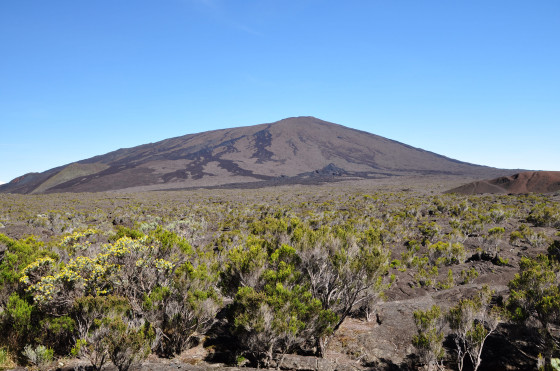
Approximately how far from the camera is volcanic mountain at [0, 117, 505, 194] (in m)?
101

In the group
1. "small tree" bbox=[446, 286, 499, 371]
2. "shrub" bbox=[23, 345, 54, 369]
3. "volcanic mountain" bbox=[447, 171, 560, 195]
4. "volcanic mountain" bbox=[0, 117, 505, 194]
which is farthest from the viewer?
"volcanic mountain" bbox=[0, 117, 505, 194]

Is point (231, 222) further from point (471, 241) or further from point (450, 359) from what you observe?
point (450, 359)

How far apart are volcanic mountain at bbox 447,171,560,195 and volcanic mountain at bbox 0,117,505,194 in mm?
46110

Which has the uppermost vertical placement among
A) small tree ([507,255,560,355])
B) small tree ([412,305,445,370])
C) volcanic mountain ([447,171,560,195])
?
volcanic mountain ([447,171,560,195])

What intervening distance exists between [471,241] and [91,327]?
1860cm

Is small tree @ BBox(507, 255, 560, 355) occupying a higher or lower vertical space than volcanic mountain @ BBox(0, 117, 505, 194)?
lower

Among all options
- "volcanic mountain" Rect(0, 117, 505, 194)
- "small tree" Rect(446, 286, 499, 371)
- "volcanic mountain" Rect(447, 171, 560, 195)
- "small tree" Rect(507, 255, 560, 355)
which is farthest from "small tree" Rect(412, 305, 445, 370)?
"volcanic mountain" Rect(0, 117, 505, 194)

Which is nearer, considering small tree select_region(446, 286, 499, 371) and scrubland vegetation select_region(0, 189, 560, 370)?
scrubland vegetation select_region(0, 189, 560, 370)

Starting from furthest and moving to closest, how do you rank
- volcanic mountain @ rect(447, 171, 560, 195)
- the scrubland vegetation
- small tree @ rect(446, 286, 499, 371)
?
volcanic mountain @ rect(447, 171, 560, 195), small tree @ rect(446, 286, 499, 371), the scrubland vegetation

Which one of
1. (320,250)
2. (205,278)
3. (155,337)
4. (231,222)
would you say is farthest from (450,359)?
(231,222)

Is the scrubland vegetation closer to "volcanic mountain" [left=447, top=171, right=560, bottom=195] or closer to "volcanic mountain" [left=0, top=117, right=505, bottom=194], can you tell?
"volcanic mountain" [left=447, top=171, right=560, bottom=195]

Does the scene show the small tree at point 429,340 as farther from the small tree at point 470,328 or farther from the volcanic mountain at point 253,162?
the volcanic mountain at point 253,162

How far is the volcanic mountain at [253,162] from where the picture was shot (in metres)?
101

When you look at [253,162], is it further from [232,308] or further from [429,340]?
[429,340]
